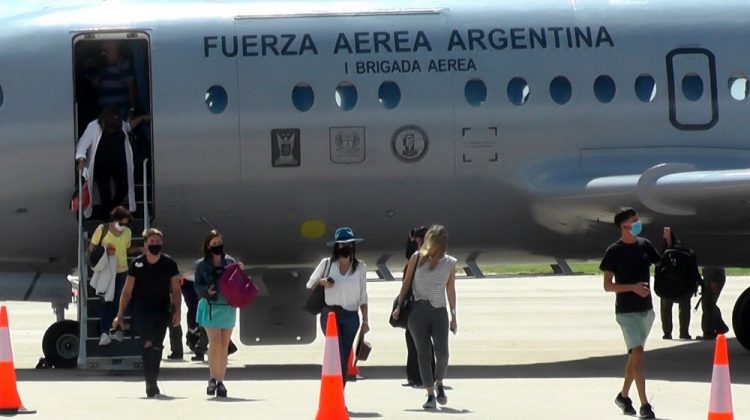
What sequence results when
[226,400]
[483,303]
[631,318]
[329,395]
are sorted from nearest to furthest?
[329,395], [631,318], [226,400], [483,303]

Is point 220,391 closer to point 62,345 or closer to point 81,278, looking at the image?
point 81,278

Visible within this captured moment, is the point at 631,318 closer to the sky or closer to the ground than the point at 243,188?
closer to the ground

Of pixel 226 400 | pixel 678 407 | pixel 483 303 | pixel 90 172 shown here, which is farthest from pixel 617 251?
pixel 483 303

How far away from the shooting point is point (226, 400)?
16094 mm

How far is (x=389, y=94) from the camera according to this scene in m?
19.7

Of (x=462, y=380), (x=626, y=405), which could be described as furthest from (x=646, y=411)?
Answer: (x=462, y=380)

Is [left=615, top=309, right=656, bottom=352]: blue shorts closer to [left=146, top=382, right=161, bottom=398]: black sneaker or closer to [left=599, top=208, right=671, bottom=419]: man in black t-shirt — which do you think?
[left=599, top=208, right=671, bottom=419]: man in black t-shirt

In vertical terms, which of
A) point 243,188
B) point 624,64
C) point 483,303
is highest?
point 624,64

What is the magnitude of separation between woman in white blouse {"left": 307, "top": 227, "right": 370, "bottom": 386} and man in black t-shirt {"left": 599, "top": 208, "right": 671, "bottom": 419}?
2.33m

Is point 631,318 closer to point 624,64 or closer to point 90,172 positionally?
point 624,64

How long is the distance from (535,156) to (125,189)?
4961 mm

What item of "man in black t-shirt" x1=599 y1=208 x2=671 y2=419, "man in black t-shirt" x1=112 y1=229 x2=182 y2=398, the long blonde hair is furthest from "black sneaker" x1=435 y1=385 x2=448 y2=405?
"man in black t-shirt" x1=112 y1=229 x2=182 y2=398

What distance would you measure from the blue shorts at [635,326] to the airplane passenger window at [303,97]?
19.8 ft

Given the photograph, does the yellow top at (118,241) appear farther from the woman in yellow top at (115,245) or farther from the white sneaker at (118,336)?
the white sneaker at (118,336)
